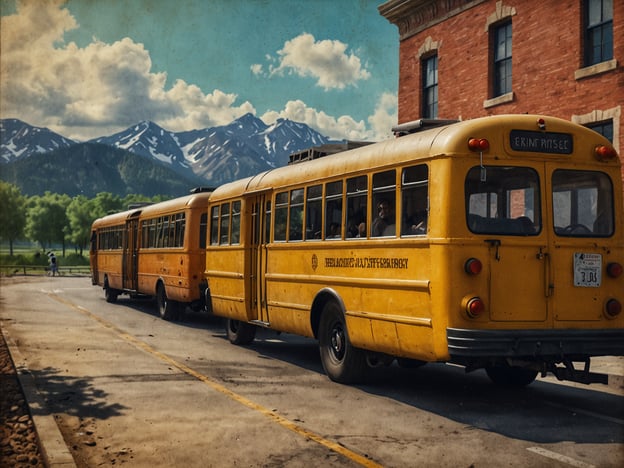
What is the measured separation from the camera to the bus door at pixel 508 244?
26.8ft

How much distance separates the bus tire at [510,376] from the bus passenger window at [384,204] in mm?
2303

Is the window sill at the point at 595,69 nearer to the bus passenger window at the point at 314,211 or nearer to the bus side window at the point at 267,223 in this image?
the bus side window at the point at 267,223

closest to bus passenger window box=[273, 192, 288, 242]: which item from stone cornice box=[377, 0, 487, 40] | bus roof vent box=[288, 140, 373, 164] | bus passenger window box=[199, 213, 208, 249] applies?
bus roof vent box=[288, 140, 373, 164]

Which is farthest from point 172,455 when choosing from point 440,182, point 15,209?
point 15,209

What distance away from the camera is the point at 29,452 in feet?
22.0

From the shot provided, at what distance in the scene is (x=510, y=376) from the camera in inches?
404

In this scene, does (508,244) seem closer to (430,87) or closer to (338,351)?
(338,351)

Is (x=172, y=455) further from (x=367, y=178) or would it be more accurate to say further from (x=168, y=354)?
(x=168, y=354)

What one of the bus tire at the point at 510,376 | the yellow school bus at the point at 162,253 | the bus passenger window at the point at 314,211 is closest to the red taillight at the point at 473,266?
the bus tire at the point at 510,376

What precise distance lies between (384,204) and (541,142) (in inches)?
76.7

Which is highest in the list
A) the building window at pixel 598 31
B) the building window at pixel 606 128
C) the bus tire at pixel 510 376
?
the building window at pixel 598 31

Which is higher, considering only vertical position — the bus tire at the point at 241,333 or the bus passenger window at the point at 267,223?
the bus passenger window at the point at 267,223

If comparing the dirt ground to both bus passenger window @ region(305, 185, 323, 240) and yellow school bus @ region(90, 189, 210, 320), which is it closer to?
bus passenger window @ region(305, 185, 323, 240)

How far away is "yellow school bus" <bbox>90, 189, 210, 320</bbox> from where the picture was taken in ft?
60.0
